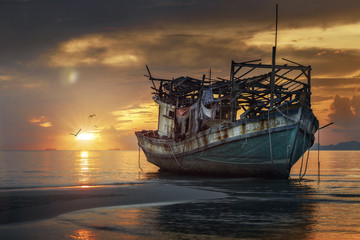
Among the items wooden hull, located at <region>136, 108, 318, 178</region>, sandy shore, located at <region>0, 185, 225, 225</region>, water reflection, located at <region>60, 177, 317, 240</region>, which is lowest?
sandy shore, located at <region>0, 185, 225, 225</region>

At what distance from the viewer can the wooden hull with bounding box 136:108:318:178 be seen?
84.4 ft

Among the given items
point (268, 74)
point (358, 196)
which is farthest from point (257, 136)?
point (358, 196)

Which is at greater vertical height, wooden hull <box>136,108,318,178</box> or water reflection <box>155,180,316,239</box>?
wooden hull <box>136,108,318,178</box>

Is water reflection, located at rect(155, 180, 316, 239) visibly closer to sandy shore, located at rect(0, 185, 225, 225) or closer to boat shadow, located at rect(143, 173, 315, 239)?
boat shadow, located at rect(143, 173, 315, 239)

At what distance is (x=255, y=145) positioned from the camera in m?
26.5

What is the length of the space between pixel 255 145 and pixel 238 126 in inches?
65.2

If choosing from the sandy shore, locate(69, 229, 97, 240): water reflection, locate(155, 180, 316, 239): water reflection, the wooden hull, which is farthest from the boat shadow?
the wooden hull

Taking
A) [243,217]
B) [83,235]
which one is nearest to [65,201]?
[83,235]

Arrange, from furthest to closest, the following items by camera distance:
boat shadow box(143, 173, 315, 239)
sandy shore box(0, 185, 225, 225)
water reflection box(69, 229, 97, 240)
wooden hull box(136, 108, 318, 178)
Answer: wooden hull box(136, 108, 318, 178), sandy shore box(0, 185, 225, 225), boat shadow box(143, 173, 315, 239), water reflection box(69, 229, 97, 240)

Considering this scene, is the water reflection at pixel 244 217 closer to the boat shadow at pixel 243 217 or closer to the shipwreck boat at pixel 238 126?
the boat shadow at pixel 243 217

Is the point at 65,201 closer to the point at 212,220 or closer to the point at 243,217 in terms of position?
the point at 212,220

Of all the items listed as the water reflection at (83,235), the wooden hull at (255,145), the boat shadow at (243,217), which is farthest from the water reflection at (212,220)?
the wooden hull at (255,145)

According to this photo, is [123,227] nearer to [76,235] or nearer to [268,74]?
[76,235]

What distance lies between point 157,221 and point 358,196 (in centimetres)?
1178
